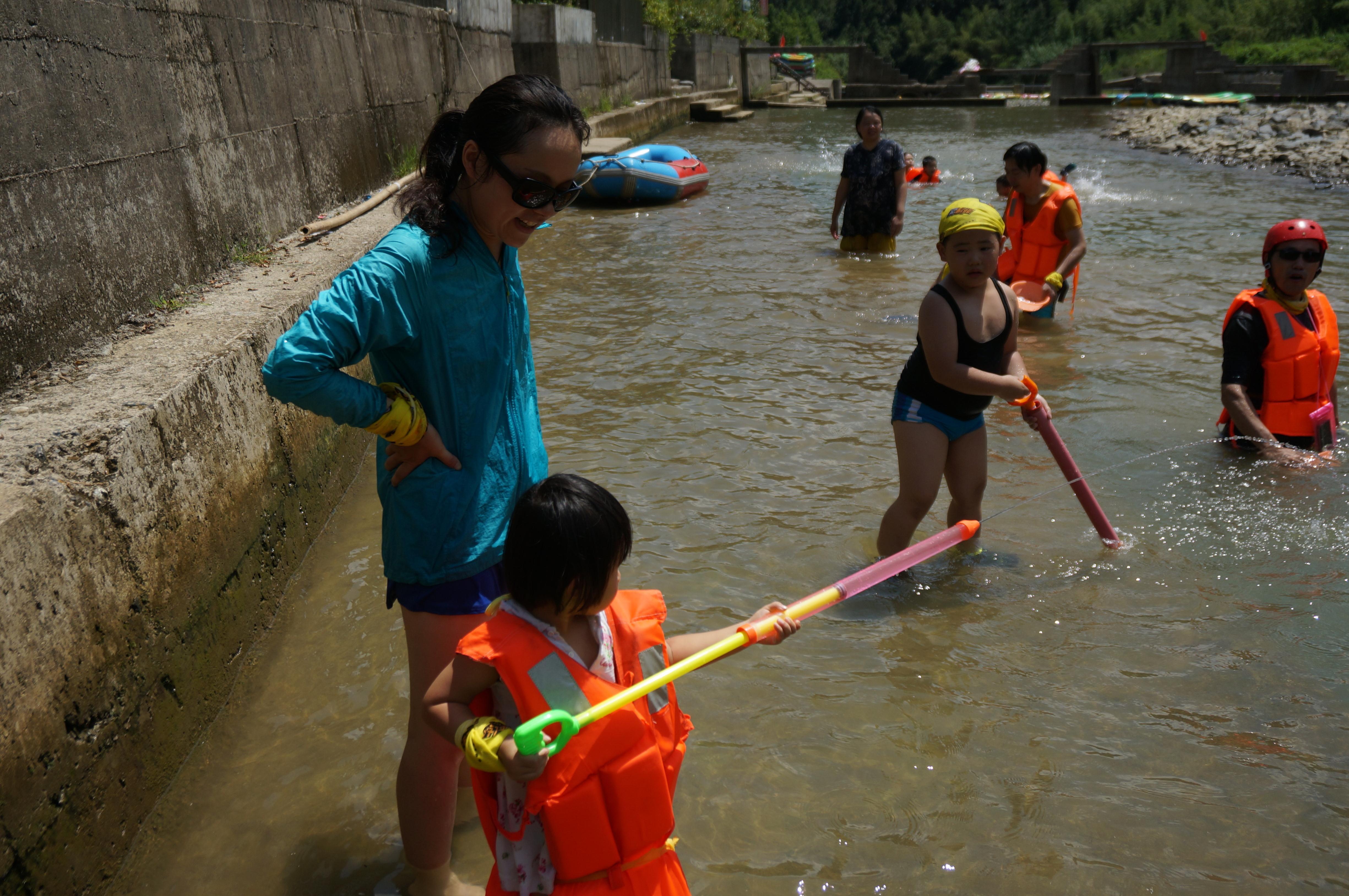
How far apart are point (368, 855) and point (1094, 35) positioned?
2557 inches

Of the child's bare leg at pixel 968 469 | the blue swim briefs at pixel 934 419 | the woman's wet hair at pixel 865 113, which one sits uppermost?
the woman's wet hair at pixel 865 113

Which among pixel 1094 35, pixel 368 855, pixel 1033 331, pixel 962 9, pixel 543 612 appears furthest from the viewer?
pixel 962 9

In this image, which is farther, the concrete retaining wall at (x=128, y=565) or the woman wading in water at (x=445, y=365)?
the concrete retaining wall at (x=128, y=565)

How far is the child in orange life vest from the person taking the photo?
68.4 inches

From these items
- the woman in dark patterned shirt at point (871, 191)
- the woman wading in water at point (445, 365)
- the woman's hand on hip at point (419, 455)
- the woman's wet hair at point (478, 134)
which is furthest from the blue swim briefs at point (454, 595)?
the woman in dark patterned shirt at point (871, 191)

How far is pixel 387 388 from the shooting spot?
6.84 ft

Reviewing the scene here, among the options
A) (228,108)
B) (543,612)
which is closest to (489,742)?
(543,612)

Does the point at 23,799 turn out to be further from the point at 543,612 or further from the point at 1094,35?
the point at 1094,35

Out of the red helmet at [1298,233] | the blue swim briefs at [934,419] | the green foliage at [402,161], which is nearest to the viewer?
the blue swim briefs at [934,419]

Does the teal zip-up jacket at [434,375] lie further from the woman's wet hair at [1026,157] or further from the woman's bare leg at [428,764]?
the woman's wet hair at [1026,157]

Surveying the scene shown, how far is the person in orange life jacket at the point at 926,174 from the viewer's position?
52.6 ft

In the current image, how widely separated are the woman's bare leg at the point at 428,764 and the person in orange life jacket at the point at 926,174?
1520 cm

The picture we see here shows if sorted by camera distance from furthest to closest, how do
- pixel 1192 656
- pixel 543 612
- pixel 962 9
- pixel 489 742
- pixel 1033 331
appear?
pixel 962 9 < pixel 1033 331 < pixel 1192 656 < pixel 543 612 < pixel 489 742

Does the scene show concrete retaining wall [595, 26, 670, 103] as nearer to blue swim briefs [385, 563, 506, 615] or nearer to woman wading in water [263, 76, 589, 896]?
woman wading in water [263, 76, 589, 896]
